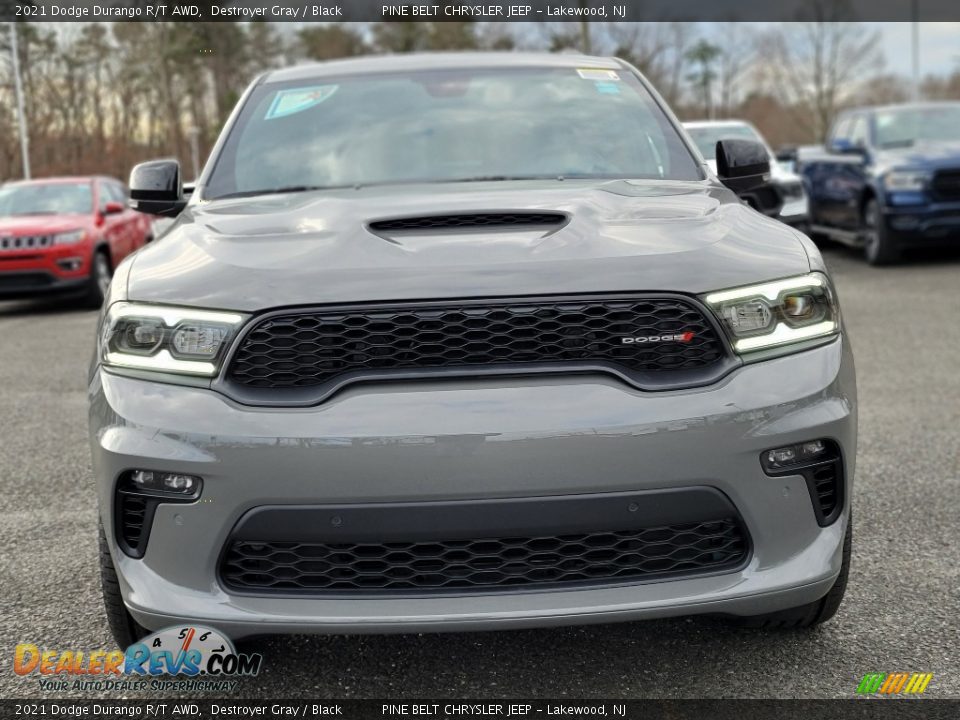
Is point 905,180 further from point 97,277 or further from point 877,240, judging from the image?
point 97,277

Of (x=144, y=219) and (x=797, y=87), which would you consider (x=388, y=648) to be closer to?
(x=144, y=219)

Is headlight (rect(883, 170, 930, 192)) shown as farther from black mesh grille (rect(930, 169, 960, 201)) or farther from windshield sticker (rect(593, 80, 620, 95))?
windshield sticker (rect(593, 80, 620, 95))

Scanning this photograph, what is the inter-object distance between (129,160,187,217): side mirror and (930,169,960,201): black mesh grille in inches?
388

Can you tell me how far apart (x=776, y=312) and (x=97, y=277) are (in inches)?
405

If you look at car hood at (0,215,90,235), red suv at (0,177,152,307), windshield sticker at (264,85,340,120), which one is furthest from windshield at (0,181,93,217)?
windshield sticker at (264,85,340,120)

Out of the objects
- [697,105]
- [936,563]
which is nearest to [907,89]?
[697,105]

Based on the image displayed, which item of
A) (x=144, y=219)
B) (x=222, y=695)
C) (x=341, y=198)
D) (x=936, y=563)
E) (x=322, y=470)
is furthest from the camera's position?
(x=144, y=219)

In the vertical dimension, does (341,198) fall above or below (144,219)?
above

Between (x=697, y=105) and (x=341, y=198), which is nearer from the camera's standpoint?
(x=341, y=198)

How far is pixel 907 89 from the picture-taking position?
62.1 meters

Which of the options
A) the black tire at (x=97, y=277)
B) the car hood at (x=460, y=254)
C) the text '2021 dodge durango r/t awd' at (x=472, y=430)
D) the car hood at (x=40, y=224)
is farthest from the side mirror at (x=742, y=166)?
the car hood at (x=40, y=224)

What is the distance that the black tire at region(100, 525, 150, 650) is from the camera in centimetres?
250

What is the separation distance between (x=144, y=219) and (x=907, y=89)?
58.2 meters

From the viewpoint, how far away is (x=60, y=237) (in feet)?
36.6
